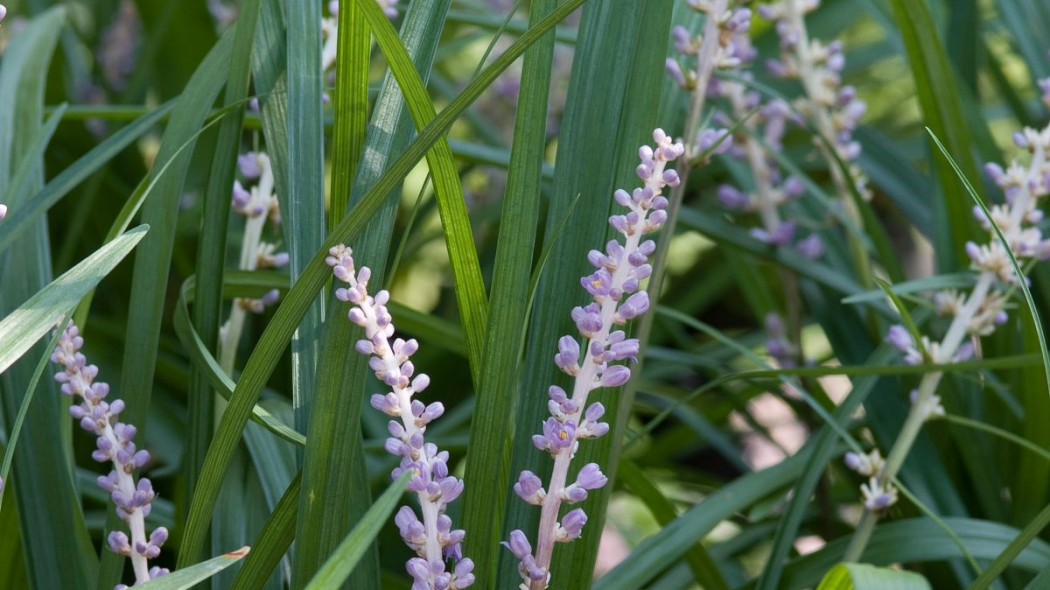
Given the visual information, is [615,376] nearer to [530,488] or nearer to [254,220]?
[530,488]

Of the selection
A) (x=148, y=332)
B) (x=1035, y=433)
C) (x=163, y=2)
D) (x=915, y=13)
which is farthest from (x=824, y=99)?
(x=163, y=2)

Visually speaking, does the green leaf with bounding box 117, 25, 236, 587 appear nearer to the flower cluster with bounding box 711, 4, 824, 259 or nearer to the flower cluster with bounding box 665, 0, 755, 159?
the flower cluster with bounding box 665, 0, 755, 159

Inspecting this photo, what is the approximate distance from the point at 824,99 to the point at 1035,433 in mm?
394

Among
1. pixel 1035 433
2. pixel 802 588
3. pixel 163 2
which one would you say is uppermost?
pixel 163 2

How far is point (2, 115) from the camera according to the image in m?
0.91

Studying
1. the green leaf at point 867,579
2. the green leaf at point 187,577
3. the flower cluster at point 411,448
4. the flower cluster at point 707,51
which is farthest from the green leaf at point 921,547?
the green leaf at point 187,577

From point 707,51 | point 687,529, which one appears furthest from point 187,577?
point 707,51

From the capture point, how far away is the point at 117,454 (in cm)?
61

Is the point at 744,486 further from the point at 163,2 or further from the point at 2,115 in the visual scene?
the point at 163,2

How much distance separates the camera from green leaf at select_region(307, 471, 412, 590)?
0.43 metres

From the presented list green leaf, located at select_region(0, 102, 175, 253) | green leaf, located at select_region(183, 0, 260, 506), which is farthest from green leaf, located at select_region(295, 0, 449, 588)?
green leaf, located at select_region(0, 102, 175, 253)

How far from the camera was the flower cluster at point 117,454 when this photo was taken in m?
0.59

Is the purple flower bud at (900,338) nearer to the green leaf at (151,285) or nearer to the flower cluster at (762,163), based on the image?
the flower cluster at (762,163)

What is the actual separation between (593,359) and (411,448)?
0.11 metres
